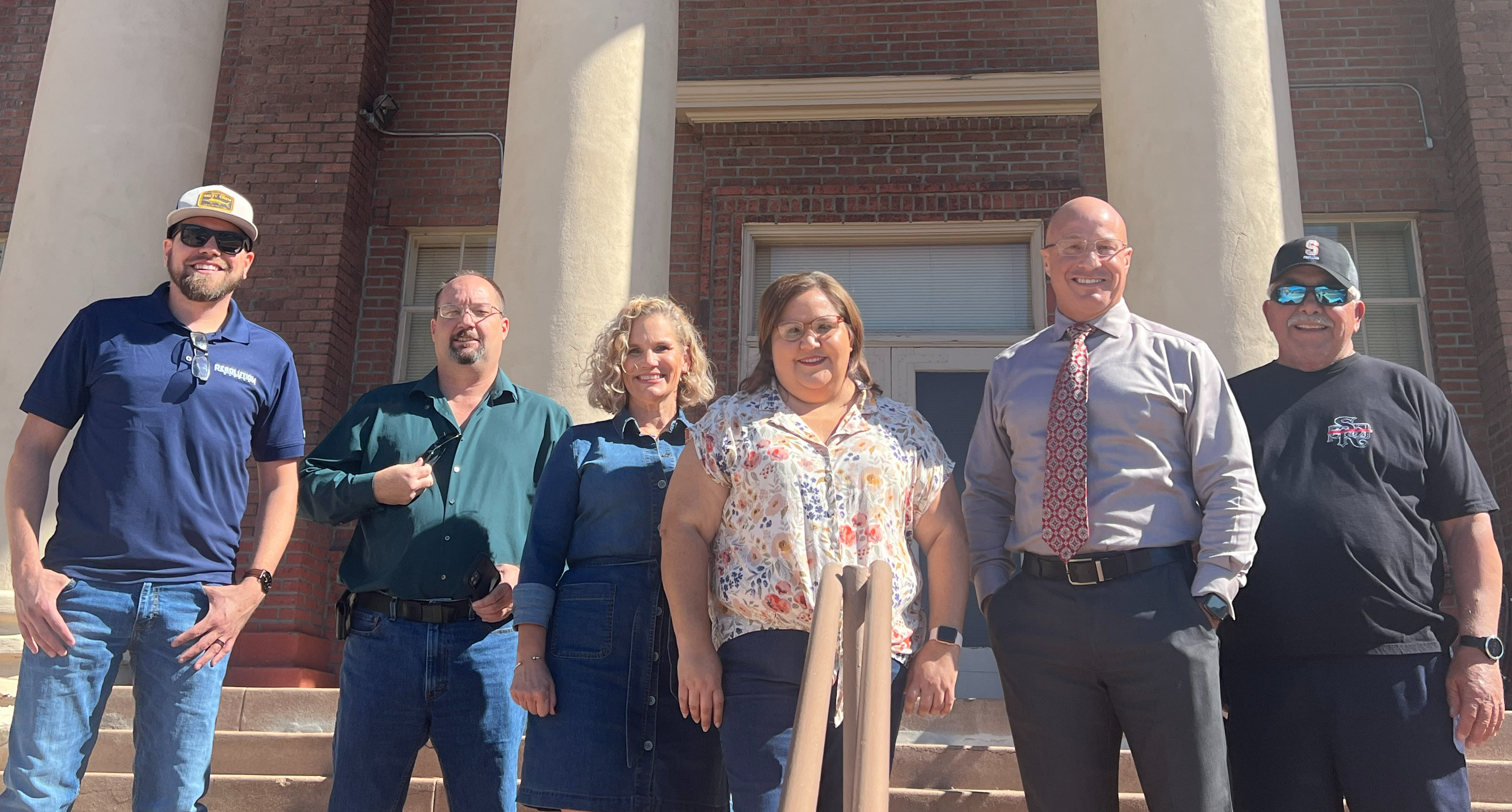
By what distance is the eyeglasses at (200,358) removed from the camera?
322cm

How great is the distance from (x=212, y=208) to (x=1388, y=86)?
7596 mm

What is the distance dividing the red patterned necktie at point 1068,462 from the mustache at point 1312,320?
0.67 m

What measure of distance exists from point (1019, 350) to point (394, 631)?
6.07 ft

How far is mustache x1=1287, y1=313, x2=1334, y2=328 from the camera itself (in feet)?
10.6

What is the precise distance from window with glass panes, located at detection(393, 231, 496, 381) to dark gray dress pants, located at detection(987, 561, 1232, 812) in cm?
639

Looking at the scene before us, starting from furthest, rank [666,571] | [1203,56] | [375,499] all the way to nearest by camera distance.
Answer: [1203,56], [375,499], [666,571]

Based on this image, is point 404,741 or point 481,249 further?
point 481,249

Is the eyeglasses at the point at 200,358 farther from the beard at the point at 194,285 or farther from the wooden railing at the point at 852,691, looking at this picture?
the wooden railing at the point at 852,691

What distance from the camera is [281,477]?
3.39 meters

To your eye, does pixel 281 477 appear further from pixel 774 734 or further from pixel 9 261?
pixel 9 261

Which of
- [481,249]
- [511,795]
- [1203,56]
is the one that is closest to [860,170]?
[481,249]

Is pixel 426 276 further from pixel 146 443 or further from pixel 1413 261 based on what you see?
pixel 1413 261

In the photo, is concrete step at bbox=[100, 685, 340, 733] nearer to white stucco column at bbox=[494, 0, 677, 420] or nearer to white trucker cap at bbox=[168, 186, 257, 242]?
white stucco column at bbox=[494, 0, 677, 420]

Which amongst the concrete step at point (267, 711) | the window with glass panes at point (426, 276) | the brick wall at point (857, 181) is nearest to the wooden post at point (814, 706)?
the concrete step at point (267, 711)
